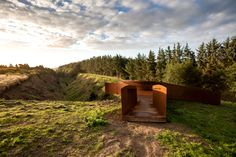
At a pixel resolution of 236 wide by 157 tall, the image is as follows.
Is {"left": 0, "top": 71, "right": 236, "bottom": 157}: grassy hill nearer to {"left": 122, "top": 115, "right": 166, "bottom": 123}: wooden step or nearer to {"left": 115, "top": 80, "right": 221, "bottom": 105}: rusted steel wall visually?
{"left": 122, "top": 115, "right": 166, "bottom": 123}: wooden step

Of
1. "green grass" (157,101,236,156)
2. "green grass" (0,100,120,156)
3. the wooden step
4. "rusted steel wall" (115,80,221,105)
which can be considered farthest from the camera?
"rusted steel wall" (115,80,221,105)

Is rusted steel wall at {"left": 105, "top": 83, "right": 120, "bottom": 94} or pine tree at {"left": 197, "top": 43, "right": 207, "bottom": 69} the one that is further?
pine tree at {"left": 197, "top": 43, "right": 207, "bottom": 69}

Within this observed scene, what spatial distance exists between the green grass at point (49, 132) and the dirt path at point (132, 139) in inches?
14.9

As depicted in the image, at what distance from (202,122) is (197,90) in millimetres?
7274

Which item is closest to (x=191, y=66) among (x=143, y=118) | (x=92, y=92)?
(x=92, y=92)

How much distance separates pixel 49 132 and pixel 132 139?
3155 mm

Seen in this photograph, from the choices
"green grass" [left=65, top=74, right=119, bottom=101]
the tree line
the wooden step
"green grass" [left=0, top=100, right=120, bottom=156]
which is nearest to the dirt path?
the wooden step

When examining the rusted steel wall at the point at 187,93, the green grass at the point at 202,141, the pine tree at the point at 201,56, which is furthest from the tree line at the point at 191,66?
the green grass at the point at 202,141

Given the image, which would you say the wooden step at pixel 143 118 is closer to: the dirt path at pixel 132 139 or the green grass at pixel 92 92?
the dirt path at pixel 132 139

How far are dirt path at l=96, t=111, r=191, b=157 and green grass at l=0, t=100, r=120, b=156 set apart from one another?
38cm

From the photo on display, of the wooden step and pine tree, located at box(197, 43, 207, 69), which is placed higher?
pine tree, located at box(197, 43, 207, 69)

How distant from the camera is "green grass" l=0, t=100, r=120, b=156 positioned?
6.24 m

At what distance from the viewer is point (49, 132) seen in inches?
287

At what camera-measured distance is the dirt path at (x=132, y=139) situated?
20.7 feet
